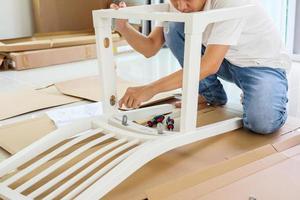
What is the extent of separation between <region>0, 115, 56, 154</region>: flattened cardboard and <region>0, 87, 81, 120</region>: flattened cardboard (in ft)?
0.46

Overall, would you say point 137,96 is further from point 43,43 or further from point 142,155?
point 43,43

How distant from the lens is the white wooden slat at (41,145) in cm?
97

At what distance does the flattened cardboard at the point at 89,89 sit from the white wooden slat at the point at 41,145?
471mm

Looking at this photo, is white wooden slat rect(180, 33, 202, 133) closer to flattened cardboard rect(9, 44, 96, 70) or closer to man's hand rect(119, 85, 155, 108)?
man's hand rect(119, 85, 155, 108)

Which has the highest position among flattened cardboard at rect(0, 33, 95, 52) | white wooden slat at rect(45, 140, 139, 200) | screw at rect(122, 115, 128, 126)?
flattened cardboard at rect(0, 33, 95, 52)

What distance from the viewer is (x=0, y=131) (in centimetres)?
128

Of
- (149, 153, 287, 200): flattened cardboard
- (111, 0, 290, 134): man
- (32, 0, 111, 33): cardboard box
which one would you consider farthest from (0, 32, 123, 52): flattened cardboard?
(149, 153, 287, 200): flattened cardboard

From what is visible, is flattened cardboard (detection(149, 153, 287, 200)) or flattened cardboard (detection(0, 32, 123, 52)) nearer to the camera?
flattened cardboard (detection(149, 153, 287, 200))

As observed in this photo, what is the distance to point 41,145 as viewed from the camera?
40.1 inches

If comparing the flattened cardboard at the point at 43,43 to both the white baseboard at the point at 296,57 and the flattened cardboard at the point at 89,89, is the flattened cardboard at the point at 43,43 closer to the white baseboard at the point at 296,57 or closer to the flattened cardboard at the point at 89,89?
the flattened cardboard at the point at 89,89

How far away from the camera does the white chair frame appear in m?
0.88

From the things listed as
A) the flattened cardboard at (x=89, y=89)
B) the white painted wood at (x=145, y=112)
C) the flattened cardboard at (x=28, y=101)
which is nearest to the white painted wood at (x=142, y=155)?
the white painted wood at (x=145, y=112)

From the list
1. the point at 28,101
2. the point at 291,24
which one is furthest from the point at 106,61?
the point at 291,24

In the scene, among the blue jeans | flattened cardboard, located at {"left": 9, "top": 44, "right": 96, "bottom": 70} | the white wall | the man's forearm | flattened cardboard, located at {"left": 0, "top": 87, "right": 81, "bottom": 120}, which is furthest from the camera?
the white wall
